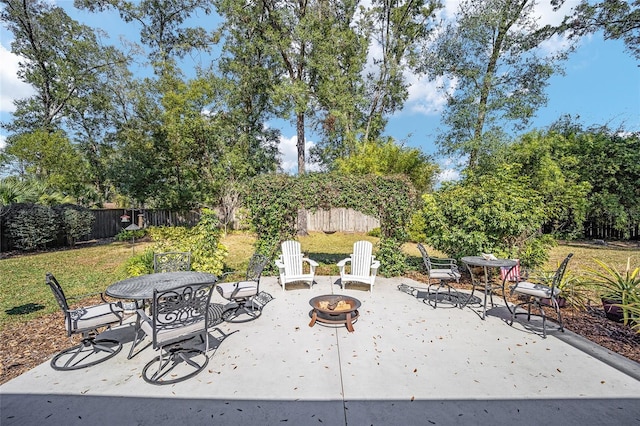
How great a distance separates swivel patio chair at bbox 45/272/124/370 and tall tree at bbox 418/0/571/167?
12.5m

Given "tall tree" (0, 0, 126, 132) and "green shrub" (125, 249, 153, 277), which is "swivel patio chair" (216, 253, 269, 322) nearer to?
"green shrub" (125, 249, 153, 277)

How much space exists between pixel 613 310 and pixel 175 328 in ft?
18.6

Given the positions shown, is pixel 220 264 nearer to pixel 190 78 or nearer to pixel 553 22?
pixel 190 78

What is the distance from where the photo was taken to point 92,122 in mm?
19219

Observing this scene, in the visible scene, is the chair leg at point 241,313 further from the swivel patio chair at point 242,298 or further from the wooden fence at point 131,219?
the wooden fence at point 131,219

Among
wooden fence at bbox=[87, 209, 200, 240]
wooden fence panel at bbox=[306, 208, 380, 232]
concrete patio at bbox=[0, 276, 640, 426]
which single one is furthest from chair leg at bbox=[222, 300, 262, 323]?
wooden fence panel at bbox=[306, 208, 380, 232]

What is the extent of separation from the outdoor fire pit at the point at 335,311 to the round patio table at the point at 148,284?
1.45 metres

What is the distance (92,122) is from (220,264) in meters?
20.2

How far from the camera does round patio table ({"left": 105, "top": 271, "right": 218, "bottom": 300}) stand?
118 inches

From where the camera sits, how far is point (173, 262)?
4.79m

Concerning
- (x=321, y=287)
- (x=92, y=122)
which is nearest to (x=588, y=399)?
(x=321, y=287)

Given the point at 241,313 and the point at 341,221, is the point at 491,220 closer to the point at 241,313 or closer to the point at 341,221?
the point at 241,313

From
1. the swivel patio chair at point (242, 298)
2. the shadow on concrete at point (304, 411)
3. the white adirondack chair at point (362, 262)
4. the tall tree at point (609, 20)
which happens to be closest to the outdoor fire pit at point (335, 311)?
the swivel patio chair at point (242, 298)

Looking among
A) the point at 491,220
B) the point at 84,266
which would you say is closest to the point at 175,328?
the point at 491,220
